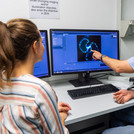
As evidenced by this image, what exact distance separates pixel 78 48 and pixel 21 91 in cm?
90

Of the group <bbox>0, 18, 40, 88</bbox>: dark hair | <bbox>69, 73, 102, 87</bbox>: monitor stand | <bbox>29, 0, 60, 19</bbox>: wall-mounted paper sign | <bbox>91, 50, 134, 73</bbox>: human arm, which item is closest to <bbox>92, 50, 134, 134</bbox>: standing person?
<bbox>91, 50, 134, 73</bbox>: human arm

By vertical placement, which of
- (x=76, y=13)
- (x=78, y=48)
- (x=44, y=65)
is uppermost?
(x=76, y=13)

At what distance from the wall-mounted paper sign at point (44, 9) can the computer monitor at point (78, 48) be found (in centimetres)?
24

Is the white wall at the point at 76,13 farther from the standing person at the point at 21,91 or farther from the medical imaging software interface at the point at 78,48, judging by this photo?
the standing person at the point at 21,91

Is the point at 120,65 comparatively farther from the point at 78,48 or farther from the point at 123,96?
the point at 78,48

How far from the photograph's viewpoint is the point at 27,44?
2.15 feet

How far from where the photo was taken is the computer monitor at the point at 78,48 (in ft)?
4.47

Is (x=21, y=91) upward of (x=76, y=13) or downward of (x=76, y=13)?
downward

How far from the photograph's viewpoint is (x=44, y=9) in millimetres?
1441

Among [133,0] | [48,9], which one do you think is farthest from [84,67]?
[133,0]

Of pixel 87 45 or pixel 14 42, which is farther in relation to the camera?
pixel 87 45

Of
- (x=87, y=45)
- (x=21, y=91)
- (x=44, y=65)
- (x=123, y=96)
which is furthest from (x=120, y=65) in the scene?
(x=21, y=91)

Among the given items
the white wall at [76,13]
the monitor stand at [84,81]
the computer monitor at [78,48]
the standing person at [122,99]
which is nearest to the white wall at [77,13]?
the white wall at [76,13]

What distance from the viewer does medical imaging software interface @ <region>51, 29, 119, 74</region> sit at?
1363 millimetres
